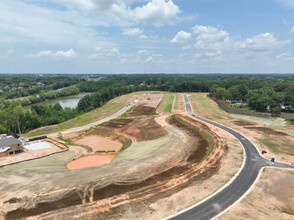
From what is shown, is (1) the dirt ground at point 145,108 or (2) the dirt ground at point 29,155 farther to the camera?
(1) the dirt ground at point 145,108

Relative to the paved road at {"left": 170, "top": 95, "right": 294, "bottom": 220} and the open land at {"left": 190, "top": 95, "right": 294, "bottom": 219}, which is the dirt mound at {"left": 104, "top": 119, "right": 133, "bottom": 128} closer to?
the open land at {"left": 190, "top": 95, "right": 294, "bottom": 219}

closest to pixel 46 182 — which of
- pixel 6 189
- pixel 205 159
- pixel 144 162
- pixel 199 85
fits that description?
pixel 6 189

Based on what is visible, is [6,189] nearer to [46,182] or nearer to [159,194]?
[46,182]

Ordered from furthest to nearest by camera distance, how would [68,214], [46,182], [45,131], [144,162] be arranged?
[45,131] → [144,162] → [46,182] → [68,214]

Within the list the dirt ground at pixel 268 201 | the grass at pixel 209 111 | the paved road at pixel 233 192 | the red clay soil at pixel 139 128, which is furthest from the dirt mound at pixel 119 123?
the dirt ground at pixel 268 201

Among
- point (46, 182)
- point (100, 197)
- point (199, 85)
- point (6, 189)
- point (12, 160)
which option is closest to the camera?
point (100, 197)

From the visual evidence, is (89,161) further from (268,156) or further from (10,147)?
(268,156)

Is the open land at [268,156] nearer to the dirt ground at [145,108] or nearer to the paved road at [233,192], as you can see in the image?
the paved road at [233,192]
